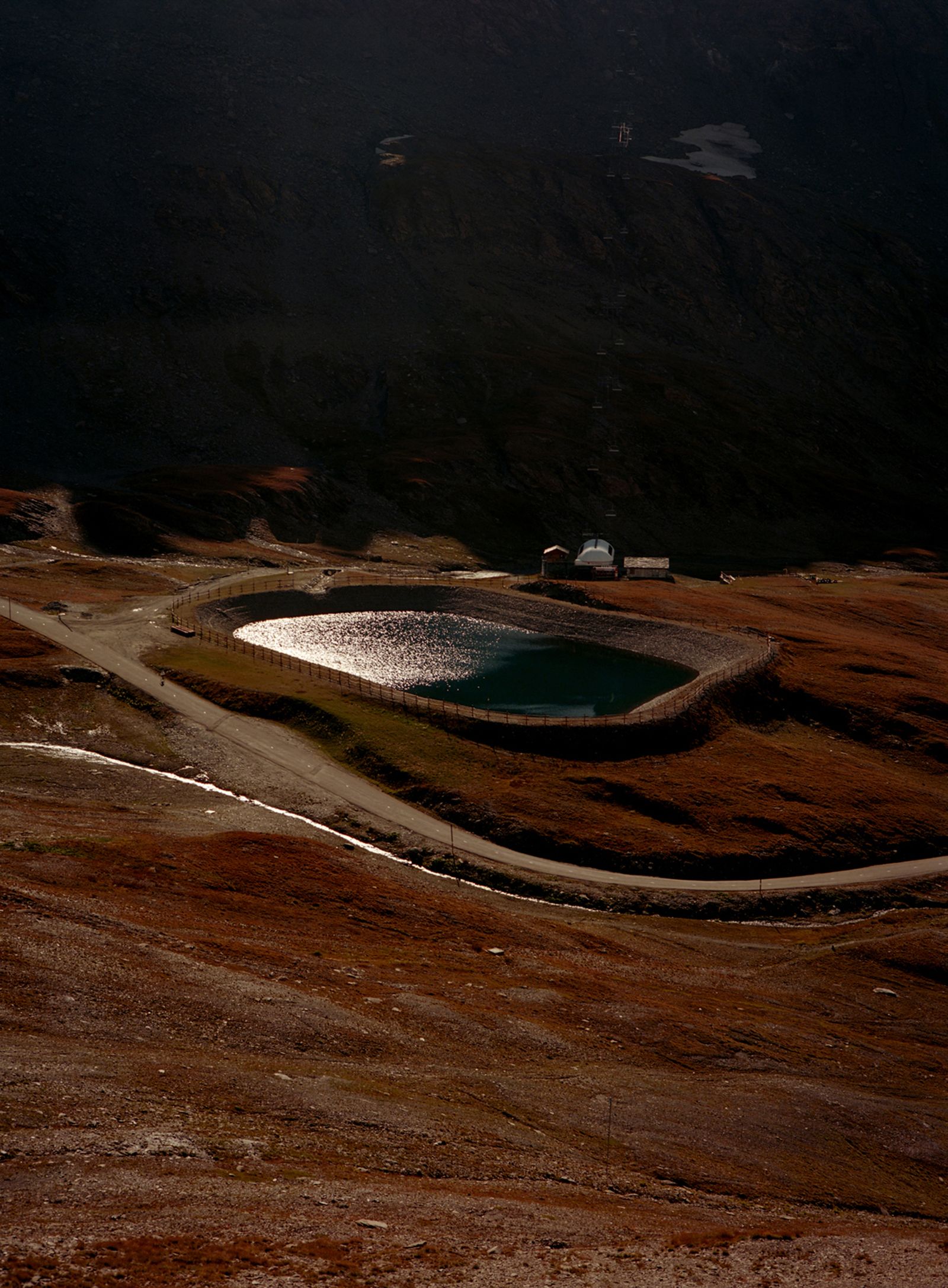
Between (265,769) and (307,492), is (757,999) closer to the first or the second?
(265,769)

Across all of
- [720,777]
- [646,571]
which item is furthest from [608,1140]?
[646,571]

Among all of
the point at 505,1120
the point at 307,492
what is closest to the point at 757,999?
the point at 505,1120

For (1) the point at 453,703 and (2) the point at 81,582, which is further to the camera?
(2) the point at 81,582

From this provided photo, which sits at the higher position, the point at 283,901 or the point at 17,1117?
the point at 17,1117

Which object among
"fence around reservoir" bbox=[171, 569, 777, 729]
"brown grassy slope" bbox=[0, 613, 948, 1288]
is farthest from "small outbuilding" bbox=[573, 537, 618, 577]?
"brown grassy slope" bbox=[0, 613, 948, 1288]

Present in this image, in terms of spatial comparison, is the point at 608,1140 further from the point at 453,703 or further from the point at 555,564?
the point at 555,564

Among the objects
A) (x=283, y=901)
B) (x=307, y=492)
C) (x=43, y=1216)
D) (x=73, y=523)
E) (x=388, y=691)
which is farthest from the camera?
(x=307, y=492)
